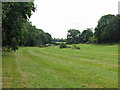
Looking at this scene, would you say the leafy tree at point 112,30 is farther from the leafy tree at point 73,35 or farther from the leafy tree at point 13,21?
the leafy tree at point 73,35

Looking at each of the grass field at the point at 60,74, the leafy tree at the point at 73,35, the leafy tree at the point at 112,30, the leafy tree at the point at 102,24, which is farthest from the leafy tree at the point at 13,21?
the leafy tree at the point at 73,35

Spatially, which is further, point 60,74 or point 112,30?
point 112,30

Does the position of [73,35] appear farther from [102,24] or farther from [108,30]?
[108,30]

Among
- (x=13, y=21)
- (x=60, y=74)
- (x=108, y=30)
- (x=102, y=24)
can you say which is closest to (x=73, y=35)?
(x=102, y=24)

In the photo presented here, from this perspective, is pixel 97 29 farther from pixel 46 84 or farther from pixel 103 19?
pixel 46 84

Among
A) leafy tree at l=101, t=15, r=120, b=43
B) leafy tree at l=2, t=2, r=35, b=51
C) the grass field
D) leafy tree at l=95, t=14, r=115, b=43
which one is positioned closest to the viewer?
the grass field

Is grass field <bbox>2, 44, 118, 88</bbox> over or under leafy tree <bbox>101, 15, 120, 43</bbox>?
under

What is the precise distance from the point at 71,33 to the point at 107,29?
7229 centimetres

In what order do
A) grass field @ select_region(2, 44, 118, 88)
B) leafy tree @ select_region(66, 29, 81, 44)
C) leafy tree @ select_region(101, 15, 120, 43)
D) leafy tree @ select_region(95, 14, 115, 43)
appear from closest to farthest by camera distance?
grass field @ select_region(2, 44, 118, 88) → leafy tree @ select_region(101, 15, 120, 43) → leafy tree @ select_region(95, 14, 115, 43) → leafy tree @ select_region(66, 29, 81, 44)

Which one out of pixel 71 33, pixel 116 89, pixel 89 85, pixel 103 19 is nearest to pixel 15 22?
pixel 89 85

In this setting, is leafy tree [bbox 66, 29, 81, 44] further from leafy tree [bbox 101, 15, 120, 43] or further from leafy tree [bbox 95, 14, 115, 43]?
leafy tree [bbox 101, 15, 120, 43]

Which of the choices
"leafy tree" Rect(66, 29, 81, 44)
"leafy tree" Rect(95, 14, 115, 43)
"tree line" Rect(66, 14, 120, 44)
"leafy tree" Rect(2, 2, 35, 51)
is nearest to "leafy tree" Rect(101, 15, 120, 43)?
"tree line" Rect(66, 14, 120, 44)

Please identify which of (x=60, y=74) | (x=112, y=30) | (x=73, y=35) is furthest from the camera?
(x=73, y=35)

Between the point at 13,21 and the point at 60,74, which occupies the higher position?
the point at 13,21
